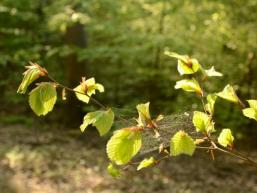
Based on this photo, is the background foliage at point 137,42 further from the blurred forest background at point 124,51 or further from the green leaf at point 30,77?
the green leaf at point 30,77

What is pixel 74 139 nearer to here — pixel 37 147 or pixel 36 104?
pixel 37 147

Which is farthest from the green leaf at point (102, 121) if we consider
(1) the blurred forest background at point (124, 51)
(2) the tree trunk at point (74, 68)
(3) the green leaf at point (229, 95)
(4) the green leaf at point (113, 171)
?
(2) the tree trunk at point (74, 68)

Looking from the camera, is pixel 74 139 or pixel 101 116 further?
pixel 74 139

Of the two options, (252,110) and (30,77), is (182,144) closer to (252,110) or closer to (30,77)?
(252,110)

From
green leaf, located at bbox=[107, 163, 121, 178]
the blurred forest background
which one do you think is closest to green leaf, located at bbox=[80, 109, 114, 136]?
green leaf, located at bbox=[107, 163, 121, 178]

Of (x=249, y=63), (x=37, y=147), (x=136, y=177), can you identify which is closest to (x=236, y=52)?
(x=249, y=63)
